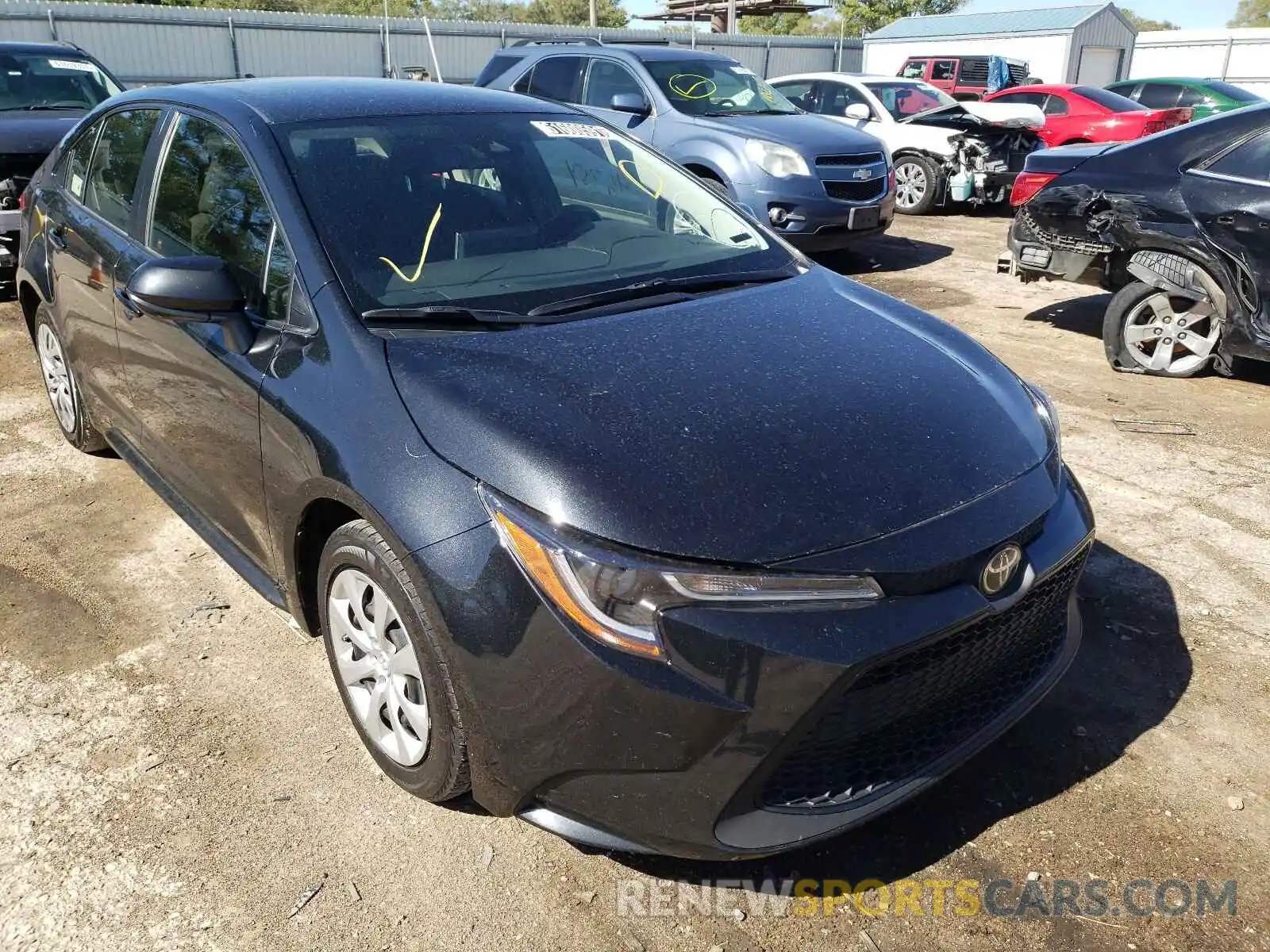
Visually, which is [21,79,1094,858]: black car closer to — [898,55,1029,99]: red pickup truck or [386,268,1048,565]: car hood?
[386,268,1048,565]: car hood

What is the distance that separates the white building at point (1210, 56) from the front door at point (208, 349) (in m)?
31.5

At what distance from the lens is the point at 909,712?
2.18 metres

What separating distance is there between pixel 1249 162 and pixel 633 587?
→ 528cm

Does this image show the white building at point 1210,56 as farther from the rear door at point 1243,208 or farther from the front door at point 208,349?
the front door at point 208,349

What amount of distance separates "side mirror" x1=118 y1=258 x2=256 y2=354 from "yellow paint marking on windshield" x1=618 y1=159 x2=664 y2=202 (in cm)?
141

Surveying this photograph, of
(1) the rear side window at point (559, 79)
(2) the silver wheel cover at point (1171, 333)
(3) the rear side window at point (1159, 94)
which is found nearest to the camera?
(2) the silver wheel cover at point (1171, 333)

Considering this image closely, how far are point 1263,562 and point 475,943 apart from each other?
3221mm

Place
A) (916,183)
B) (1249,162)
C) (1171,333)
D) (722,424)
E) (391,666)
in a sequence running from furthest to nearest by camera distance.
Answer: (916,183) < (1171,333) < (1249,162) < (391,666) < (722,424)

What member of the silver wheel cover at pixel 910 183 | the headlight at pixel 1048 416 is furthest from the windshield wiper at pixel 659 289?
the silver wheel cover at pixel 910 183

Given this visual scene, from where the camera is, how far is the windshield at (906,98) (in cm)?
1270

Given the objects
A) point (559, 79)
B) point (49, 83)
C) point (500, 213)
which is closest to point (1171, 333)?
point (500, 213)

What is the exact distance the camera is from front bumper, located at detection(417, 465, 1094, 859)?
6.37 ft

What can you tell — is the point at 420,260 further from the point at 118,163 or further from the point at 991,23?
the point at 991,23

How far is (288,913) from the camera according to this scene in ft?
7.41
